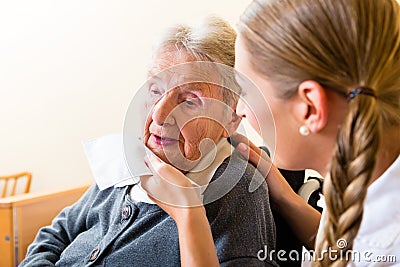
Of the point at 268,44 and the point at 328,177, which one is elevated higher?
the point at 268,44

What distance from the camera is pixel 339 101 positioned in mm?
674

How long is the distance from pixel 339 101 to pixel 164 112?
0.39 metres

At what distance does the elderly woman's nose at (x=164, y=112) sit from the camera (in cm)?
97

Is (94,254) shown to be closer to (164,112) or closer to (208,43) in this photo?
A: (164,112)

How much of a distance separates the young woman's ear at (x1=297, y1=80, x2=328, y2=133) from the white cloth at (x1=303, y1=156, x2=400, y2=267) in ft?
A: 0.41

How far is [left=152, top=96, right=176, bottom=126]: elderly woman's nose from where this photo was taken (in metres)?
0.97

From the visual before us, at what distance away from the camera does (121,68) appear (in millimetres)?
2303

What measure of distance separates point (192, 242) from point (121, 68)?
61.5 inches

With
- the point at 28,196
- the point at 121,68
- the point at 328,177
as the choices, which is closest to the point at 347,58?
the point at 328,177

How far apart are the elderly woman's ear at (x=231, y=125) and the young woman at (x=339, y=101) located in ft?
0.86

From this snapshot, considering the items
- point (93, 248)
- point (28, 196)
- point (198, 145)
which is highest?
point (198, 145)

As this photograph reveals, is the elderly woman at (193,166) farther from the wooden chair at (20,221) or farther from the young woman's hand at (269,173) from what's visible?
the wooden chair at (20,221)

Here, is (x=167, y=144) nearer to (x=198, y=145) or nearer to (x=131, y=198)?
(x=198, y=145)

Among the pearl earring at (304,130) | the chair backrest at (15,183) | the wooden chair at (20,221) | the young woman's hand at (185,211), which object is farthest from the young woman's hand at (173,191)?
the chair backrest at (15,183)
